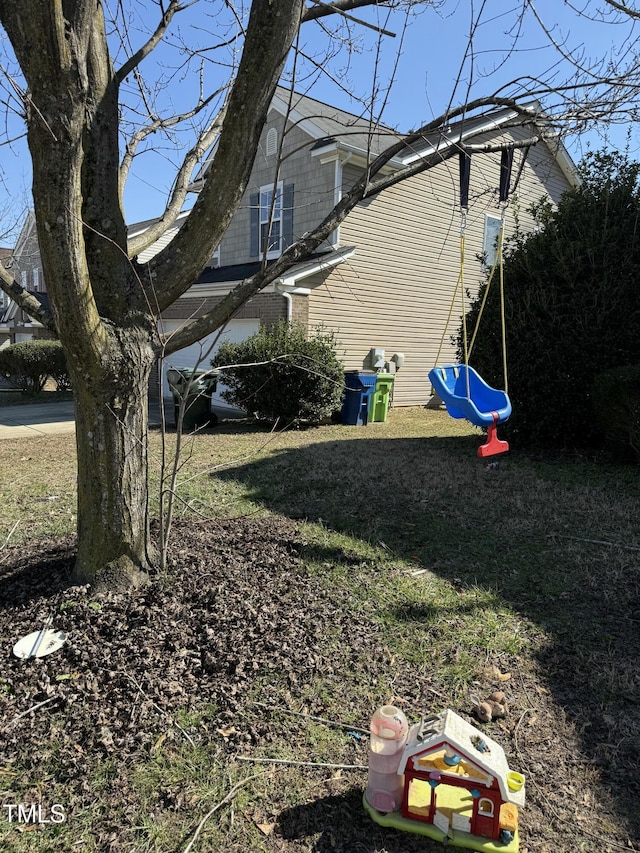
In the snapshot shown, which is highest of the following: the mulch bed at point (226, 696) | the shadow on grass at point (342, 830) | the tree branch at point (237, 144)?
the tree branch at point (237, 144)

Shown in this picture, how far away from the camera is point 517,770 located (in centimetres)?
224

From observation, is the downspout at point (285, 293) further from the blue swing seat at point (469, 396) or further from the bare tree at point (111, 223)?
the bare tree at point (111, 223)

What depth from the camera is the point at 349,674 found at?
9.14 feet

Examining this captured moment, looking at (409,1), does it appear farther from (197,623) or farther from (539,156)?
(539,156)

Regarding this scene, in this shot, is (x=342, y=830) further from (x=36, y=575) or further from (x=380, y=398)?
(x=380, y=398)

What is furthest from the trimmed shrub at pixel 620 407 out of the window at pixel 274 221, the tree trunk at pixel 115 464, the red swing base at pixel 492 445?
the window at pixel 274 221

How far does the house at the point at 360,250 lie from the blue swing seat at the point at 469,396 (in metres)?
5.44

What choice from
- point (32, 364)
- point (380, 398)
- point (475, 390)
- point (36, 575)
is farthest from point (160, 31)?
point (32, 364)

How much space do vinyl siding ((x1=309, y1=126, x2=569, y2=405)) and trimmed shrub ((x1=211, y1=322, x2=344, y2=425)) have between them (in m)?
1.77

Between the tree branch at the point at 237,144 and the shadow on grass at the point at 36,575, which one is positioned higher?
the tree branch at the point at 237,144

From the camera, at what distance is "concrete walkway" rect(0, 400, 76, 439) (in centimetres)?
1005

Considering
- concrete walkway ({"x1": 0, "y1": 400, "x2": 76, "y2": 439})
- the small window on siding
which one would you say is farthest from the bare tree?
the small window on siding

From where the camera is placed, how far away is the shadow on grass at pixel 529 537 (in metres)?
2.71

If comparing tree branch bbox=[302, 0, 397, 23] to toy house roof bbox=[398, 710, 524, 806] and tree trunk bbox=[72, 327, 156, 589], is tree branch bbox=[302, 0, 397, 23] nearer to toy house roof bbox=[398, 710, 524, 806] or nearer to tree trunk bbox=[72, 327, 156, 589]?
tree trunk bbox=[72, 327, 156, 589]
